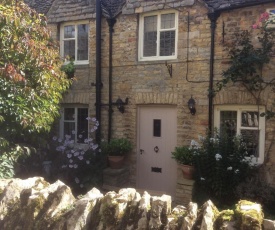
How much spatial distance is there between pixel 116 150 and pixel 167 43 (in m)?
3.34

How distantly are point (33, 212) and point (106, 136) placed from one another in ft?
21.5

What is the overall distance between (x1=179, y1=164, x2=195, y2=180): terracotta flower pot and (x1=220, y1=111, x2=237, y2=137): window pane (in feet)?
4.13

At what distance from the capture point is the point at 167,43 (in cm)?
877

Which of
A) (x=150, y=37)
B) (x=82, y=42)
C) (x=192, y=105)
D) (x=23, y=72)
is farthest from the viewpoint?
(x=82, y=42)

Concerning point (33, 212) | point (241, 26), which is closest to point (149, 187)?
point (241, 26)

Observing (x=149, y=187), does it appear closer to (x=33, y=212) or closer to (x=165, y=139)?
(x=165, y=139)

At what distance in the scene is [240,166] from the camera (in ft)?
23.7

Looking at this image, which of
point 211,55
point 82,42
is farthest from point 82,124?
point 211,55

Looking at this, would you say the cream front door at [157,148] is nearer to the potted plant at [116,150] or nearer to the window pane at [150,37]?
the potted plant at [116,150]

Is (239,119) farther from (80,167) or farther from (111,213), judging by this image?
(111,213)

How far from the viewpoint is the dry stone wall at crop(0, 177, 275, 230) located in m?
2.54

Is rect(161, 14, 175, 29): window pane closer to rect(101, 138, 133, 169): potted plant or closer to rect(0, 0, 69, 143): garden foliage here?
rect(101, 138, 133, 169): potted plant

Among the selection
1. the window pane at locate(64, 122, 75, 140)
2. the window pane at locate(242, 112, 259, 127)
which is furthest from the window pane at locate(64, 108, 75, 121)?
the window pane at locate(242, 112, 259, 127)

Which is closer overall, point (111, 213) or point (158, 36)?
point (111, 213)
